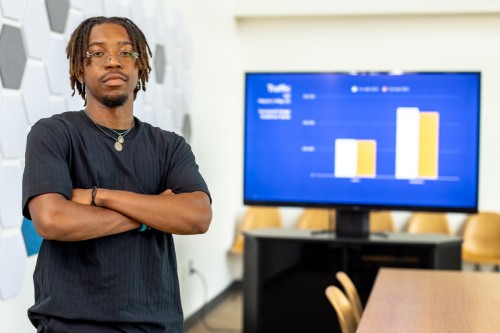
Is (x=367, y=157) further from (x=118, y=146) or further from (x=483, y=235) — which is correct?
(x=118, y=146)

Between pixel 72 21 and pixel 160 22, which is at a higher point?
pixel 160 22

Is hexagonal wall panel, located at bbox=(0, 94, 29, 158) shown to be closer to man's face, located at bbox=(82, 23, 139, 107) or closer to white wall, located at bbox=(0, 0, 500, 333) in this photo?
man's face, located at bbox=(82, 23, 139, 107)

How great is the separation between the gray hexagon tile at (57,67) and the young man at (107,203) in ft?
3.22

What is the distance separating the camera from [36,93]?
123 inches

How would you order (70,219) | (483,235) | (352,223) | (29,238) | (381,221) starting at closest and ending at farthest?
1. (70,219)
2. (29,238)
3. (352,223)
4. (483,235)
5. (381,221)

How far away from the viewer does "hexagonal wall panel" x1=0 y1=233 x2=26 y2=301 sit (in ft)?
9.65

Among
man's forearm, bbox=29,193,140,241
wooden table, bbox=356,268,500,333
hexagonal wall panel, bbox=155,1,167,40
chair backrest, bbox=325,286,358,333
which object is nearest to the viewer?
man's forearm, bbox=29,193,140,241

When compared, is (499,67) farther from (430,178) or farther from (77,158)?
(77,158)

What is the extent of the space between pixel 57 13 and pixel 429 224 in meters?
4.10

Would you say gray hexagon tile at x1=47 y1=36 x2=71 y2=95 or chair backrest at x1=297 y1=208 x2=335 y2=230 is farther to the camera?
chair backrest at x1=297 y1=208 x2=335 y2=230

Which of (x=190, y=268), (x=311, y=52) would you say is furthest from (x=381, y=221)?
(x=190, y=268)

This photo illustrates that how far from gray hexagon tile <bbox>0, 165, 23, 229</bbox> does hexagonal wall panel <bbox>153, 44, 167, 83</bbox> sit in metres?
1.67

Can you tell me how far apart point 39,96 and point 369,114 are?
2.12m

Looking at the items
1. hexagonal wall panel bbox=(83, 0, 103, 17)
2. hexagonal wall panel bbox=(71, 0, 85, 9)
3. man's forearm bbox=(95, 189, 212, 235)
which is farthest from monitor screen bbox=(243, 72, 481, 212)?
man's forearm bbox=(95, 189, 212, 235)
